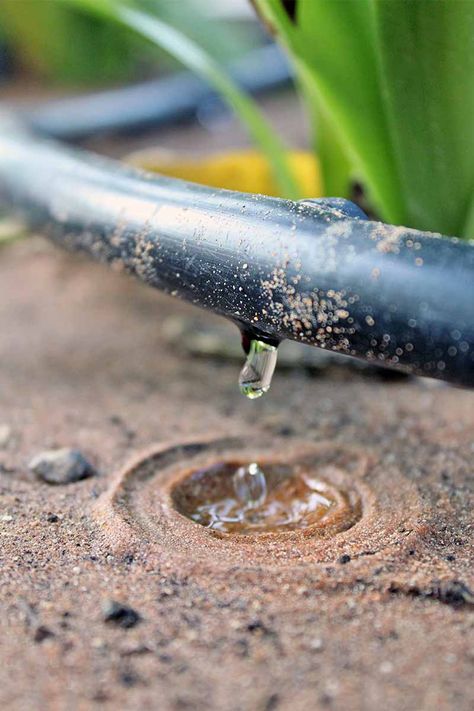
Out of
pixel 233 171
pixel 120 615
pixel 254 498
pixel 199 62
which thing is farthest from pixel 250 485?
pixel 233 171

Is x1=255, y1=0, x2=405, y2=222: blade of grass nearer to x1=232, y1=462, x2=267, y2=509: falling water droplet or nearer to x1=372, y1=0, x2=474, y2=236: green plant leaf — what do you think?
x1=372, y1=0, x2=474, y2=236: green plant leaf

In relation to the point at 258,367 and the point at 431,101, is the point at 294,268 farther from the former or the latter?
the point at 431,101

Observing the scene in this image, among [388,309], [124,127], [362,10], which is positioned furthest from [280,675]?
[124,127]

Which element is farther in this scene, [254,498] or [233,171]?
[233,171]

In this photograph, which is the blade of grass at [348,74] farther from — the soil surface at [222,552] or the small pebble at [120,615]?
the small pebble at [120,615]

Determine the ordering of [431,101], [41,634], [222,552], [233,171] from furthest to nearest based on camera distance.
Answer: [233,171], [431,101], [222,552], [41,634]

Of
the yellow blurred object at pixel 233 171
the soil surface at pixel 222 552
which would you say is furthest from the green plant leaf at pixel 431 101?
the yellow blurred object at pixel 233 171

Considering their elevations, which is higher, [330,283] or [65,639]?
[330,283]

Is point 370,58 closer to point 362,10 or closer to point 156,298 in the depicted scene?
point 362,10
